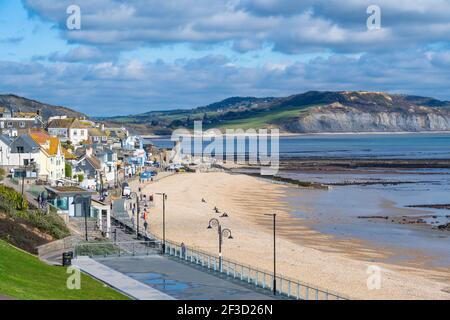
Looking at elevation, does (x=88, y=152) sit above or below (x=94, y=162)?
above

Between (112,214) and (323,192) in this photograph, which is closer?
(112,214)

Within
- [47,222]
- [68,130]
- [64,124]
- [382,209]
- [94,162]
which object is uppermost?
[64,124]

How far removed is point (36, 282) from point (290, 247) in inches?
961

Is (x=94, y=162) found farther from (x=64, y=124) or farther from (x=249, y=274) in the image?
(x=249, y=274)

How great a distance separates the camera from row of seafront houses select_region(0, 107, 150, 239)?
5069cm

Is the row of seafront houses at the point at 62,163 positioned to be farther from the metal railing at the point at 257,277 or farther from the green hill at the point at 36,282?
the green hill at the point at 36,282

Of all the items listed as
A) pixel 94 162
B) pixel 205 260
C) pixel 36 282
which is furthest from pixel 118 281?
pixel 94 162

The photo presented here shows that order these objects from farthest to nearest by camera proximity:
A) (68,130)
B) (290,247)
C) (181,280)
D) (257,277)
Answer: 1. (68,130)
2. (290,247)
3. (257,277)
4. (181,280)

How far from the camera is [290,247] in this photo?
1924 inches
